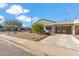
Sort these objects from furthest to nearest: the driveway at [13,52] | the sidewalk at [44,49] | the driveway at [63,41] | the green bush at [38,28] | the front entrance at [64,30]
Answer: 1. the front entrance at [64,30]
2. the green bush at [38,28]
3. the driveway at [63,41]
4. the driveway at [13,52]
5. the sidewalk at [44,49]

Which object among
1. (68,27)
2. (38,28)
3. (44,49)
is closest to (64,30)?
(68,27)

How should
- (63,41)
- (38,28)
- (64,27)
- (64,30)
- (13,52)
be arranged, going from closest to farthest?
1. (13,52)
2. (63,41)
3. (38,28)
4. (64,30)
5. (64,27)

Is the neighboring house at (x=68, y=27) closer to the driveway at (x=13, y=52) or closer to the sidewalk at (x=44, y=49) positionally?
the sidewalk at (x=44, y=49)

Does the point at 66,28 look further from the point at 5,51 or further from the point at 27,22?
the point at 5,51

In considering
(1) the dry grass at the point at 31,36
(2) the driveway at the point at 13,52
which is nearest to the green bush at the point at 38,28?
(1) the dry grass at the point at 31,36

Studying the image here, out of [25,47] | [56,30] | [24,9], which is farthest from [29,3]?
[56,30]

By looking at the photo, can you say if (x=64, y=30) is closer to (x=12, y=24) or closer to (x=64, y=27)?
(x=64, y=27)

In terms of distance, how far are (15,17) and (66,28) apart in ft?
13.3

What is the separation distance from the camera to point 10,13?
12352mm

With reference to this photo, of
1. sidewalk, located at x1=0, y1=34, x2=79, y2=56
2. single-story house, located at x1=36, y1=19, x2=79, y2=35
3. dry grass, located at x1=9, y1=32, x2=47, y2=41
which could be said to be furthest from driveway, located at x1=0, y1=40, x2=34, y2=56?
single-story house, located at x1=36, y1=19, x2=79, y2=35

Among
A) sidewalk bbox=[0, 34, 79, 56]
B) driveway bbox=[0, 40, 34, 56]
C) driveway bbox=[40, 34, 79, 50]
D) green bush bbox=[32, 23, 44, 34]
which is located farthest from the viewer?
green bush bbox=[32, 23, 44, 34]

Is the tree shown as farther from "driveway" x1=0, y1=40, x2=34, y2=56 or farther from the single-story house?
the single-story house

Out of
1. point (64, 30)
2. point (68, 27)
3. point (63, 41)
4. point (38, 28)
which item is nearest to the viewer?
point (63, 41)

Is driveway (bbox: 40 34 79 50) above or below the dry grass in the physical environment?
below
